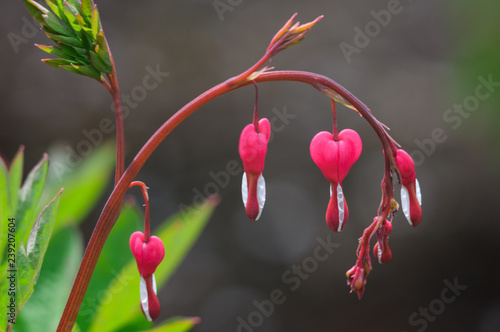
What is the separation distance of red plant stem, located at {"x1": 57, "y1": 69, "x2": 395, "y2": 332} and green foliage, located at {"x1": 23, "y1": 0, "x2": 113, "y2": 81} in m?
0.09

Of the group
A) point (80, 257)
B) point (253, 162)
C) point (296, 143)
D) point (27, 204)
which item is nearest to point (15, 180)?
point (27, 204)

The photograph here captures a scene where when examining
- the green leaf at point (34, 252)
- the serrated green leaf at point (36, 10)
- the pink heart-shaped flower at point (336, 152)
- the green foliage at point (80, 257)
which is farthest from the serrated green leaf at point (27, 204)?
the pink heart-shaped flower at point (336, 152)

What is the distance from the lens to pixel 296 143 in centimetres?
294

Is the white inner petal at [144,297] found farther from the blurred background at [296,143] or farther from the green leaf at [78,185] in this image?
the blurred background at [296,143]

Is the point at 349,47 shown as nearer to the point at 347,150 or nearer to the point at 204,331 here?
the point at 204,331

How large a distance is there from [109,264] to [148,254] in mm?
415

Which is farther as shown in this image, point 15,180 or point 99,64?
point 15,180

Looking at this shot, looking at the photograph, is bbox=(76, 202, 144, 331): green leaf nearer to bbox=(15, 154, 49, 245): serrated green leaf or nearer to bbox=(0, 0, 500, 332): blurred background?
bbox=(15, 154, 49, 245): serrated green leaf

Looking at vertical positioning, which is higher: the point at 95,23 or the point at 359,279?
the point at 95,23

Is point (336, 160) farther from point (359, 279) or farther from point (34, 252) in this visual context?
point (34, 252)

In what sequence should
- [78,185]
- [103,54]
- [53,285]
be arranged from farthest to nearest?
[78,185] < [53,285] < [103,54]

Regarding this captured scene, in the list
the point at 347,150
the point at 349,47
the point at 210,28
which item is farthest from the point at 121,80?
the point at 347,150

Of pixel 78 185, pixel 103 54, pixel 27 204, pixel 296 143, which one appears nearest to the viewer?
pixel 103 54

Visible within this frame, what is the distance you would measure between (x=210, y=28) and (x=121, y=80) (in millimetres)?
613
